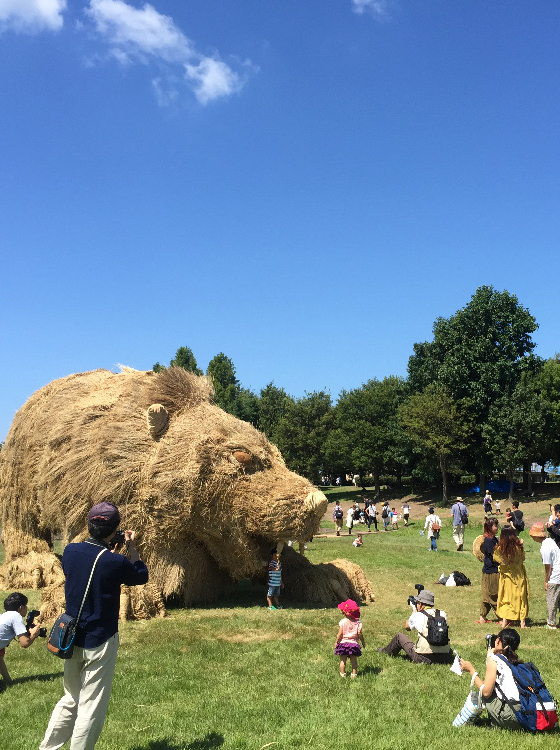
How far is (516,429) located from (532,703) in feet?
114

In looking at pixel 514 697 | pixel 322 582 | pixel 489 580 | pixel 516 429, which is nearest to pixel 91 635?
pixel 514 697

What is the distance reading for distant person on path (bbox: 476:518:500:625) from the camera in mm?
9852

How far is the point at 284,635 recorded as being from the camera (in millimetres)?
8484

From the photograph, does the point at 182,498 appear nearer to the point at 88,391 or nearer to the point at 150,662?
the point at 150,662

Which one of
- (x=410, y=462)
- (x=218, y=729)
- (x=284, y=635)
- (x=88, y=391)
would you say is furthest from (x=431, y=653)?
(x=410, y=462)

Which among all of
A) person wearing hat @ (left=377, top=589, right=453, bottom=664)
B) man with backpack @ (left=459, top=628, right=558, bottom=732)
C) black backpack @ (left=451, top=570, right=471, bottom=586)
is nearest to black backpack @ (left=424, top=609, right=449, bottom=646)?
person wearing hat @ (left=377, top=589, right=453, bottom=664)

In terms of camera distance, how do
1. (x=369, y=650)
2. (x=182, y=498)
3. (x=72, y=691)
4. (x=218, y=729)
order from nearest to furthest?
(x=72, y=691) → (x=218, y=729) → (x=369, y=650) → (x=182, y=498)

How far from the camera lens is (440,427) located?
40.2 meters

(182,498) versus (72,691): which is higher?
(182,498)

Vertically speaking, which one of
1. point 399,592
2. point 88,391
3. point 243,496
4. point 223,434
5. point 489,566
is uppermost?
point 88,391

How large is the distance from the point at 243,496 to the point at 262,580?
9.39 ft

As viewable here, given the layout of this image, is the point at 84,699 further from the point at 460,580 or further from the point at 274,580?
the point at 460,580

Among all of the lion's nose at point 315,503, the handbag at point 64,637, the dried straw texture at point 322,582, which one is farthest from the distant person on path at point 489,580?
the handbag at point 64,637

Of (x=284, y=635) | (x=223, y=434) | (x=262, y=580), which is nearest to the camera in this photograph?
(x=284, y=635)
